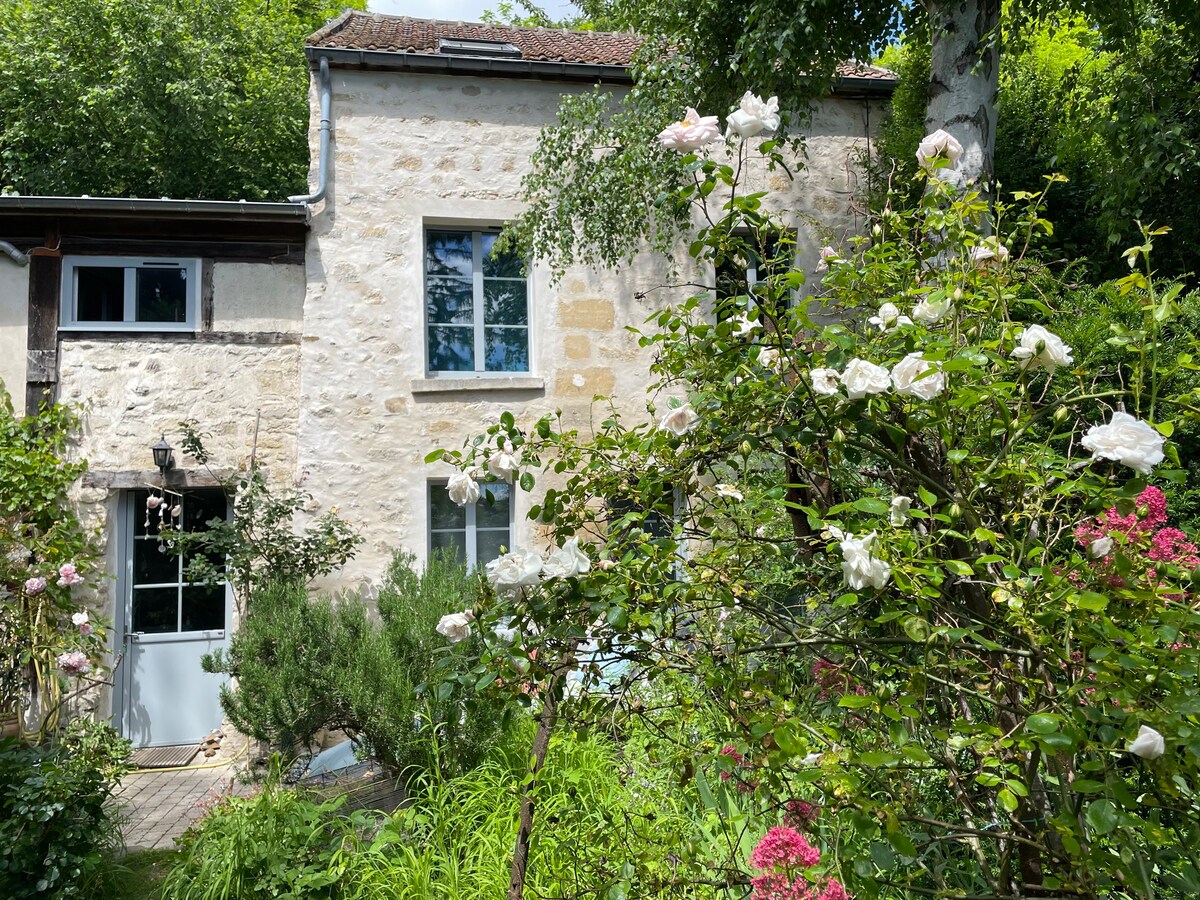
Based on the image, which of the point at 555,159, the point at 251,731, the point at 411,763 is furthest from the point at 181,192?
the point at 411,763

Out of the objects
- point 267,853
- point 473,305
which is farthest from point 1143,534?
point 473,305

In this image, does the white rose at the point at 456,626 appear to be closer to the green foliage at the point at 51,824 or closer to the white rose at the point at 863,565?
the white rose at the point at 863,565

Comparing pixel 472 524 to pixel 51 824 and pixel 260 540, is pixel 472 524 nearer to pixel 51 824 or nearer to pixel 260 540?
pixel 260 540

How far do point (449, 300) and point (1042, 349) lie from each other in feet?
22.1

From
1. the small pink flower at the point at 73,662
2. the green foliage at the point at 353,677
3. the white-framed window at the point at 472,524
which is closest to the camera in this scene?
the green foliage at the point at 353,677

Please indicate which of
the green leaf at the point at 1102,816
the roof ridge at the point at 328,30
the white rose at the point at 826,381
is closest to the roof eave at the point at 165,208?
the roof ridge at the point at 328,30

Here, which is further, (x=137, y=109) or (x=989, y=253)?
(x=137, y=109)

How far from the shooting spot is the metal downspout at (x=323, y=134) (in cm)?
721

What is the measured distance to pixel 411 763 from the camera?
4.37 metres

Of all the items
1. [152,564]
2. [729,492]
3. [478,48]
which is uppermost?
[478,48]

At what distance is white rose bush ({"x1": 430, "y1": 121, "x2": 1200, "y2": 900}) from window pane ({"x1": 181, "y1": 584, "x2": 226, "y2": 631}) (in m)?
6.21

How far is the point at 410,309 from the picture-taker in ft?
24.2

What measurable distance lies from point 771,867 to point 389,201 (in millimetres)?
6797

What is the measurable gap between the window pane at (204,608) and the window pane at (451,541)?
191cm
